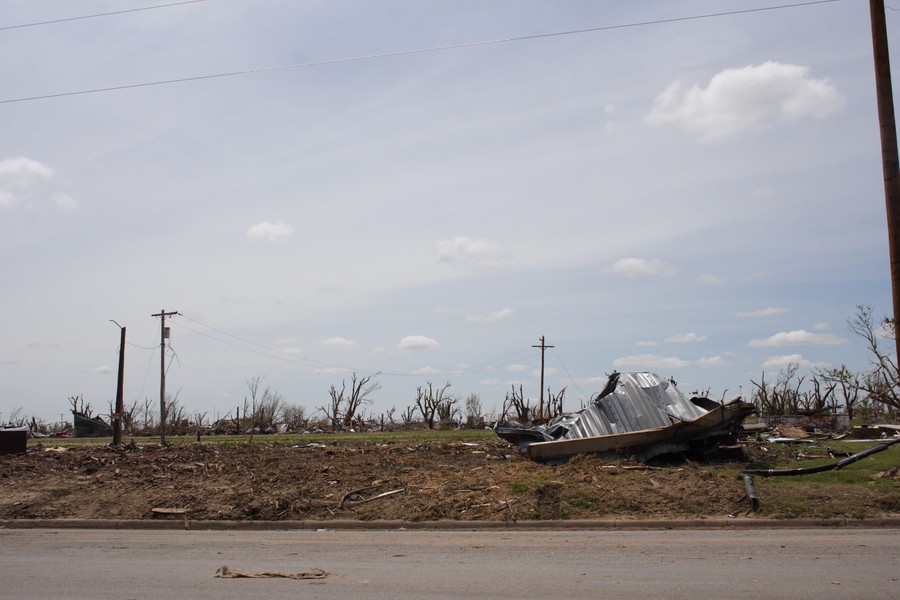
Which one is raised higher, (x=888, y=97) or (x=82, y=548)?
(x=888, y=97)

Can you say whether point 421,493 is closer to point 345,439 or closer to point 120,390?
point 345,439

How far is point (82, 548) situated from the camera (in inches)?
444

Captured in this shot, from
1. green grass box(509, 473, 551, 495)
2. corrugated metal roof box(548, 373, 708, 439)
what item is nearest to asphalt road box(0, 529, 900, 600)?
green grass box(509, 473, 551, 495)

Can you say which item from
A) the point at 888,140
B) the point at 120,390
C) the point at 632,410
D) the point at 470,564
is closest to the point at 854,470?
the point at 632,410

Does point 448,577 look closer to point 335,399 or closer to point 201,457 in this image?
point 201,457

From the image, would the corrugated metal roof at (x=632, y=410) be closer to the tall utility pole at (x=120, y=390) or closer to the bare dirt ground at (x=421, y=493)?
the bare dirt ground at (x=421, y=493)

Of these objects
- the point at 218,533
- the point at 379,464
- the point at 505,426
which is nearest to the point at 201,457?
the point at 379,464

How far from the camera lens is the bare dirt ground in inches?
496

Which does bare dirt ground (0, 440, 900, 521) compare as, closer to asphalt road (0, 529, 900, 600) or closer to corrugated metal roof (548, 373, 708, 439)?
asphalt road (0, 529, 900, 600)

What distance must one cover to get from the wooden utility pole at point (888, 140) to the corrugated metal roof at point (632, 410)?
6636 millimetres

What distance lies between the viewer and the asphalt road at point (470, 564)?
25.0ft

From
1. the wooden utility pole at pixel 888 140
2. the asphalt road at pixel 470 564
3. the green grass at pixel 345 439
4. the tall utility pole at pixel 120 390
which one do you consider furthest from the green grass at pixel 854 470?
the tall utility pole at pixel 120 390

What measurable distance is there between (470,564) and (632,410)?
36.1ft

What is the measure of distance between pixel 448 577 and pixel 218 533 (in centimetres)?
588
